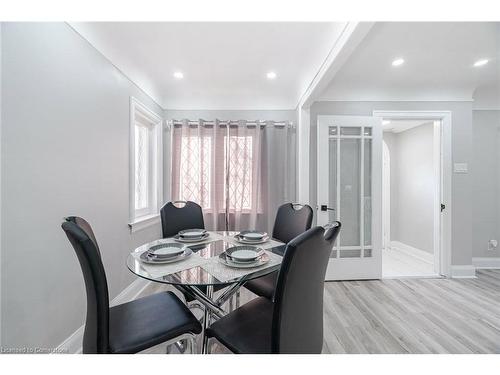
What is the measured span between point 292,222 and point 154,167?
204 cm

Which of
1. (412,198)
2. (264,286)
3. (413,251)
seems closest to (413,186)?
(412,198)

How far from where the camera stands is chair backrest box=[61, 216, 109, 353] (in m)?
0.82

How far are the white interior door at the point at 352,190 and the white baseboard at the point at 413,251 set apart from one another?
4.52ft

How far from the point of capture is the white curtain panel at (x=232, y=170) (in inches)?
115

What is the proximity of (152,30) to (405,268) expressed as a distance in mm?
4167

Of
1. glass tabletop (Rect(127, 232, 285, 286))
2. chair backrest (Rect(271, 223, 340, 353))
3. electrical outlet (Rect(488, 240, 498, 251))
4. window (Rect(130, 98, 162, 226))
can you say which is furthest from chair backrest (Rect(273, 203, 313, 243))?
electrical outlet (Rect(488, 240, 498, 251))

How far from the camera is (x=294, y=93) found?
2807mm

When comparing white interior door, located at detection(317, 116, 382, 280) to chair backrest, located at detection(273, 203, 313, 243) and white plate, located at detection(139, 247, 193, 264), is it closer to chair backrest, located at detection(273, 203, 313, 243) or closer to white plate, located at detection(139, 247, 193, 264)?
chair backrest, located at detection(273, 203, 313, 243)

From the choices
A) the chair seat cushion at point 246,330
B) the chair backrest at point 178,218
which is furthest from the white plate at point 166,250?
the chair backrest at point 178,218

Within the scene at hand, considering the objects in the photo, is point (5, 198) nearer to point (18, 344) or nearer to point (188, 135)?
point (18, 344)

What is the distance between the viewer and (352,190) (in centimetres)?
270

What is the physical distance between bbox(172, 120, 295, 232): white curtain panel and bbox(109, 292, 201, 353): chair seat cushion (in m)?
1.72

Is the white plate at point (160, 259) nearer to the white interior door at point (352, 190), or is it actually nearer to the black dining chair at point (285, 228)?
the black dining chair at point (285, 228)
